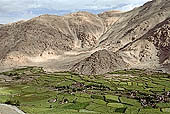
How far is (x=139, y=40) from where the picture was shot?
84562 mm

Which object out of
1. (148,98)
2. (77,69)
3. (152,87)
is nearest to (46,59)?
(77,69)

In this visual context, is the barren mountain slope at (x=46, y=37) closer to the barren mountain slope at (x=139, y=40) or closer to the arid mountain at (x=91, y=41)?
the arid mountain at (x=91, y=41)

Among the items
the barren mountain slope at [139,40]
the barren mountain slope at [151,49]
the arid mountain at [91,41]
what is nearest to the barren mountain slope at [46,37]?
the arid mountain at [91,41]

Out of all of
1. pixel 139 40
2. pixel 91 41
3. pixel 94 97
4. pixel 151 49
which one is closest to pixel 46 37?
pixel 91 41

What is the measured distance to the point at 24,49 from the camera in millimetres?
91875

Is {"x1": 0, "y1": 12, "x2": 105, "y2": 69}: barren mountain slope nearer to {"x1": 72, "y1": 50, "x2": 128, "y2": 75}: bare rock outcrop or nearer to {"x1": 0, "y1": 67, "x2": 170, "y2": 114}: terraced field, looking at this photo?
{"x1": 72, "y1": 50, "x2": 128, "y2": 75}: bare rock outcrop

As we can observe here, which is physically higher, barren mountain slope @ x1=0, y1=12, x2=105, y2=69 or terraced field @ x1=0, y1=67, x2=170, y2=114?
barren mountain slope @ x1=0, y1=12, x2=105, y2=69

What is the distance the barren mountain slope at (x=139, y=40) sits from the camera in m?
74.8

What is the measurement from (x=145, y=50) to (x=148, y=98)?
45.1m

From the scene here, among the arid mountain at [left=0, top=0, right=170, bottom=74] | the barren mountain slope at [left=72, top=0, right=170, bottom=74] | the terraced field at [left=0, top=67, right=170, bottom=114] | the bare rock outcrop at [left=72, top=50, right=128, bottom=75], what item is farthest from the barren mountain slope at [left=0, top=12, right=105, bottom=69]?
the terraced field at [left=0, top=67, right=170, bottom=114]

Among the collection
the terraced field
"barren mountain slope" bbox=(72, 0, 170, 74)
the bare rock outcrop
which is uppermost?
"barren mountain slope" bbox=(72, 0, 170, 74)

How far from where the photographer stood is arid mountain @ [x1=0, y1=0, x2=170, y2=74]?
73125 millimetres

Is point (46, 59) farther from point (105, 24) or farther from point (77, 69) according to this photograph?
point (105, 24)

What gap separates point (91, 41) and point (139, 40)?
85.2 feet
